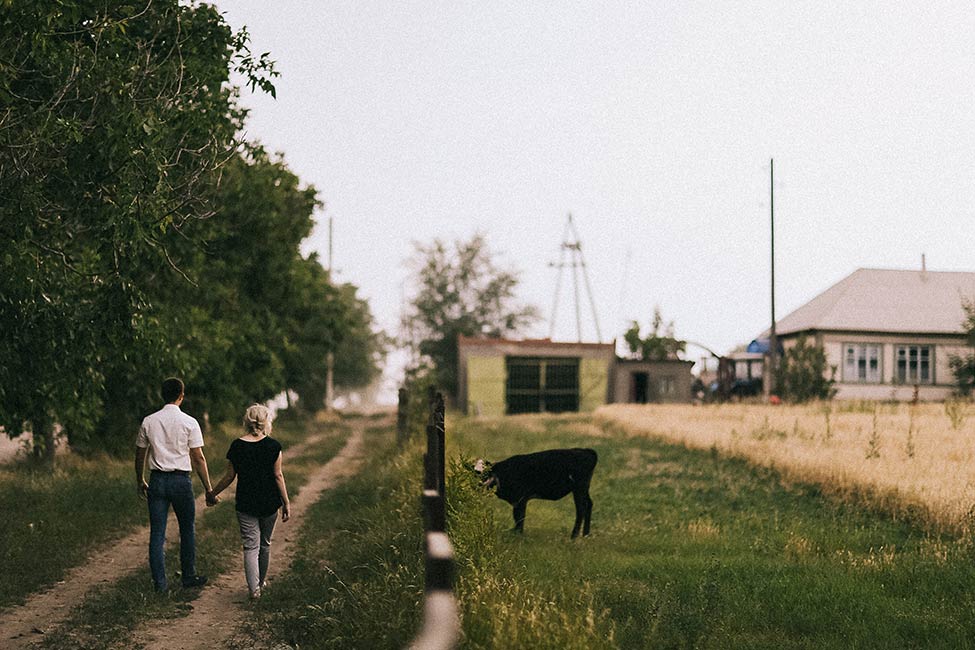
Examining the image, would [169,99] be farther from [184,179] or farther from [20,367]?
[20,367]

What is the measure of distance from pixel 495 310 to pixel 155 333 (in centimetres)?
5295

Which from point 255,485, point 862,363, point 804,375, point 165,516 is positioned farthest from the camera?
point 862,363

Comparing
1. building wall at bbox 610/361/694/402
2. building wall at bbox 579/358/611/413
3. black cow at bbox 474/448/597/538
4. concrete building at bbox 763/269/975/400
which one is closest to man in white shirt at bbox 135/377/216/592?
black cow at bbox 474/448/597/538

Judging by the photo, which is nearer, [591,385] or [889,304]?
[591,385]

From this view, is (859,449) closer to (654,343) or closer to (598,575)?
Answer: (598,575)

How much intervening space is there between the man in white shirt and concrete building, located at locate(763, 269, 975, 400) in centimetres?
4306

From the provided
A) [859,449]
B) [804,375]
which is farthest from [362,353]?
[859,449]

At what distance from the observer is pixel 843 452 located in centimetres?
1895

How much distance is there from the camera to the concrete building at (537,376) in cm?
4712

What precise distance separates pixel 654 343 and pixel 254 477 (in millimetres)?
50718

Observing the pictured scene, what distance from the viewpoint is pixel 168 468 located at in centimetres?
937

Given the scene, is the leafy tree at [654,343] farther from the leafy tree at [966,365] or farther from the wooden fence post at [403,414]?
the wooden fence post at [403,414]

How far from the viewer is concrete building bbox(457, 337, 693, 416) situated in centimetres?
4712

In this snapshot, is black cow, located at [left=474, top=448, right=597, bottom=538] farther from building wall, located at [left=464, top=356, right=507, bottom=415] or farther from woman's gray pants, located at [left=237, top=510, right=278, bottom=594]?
building wall, located at [left=464, top=356, right=507, bottom=415]
